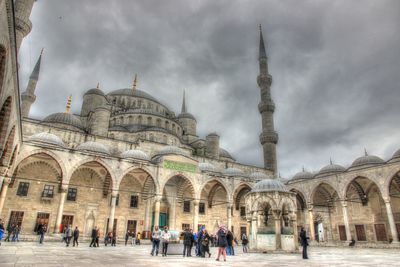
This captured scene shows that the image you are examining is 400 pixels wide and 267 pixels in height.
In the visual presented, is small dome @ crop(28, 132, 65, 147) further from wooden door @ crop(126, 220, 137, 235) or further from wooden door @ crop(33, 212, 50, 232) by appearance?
wooden door @ crop(126, 220, 137, 235)

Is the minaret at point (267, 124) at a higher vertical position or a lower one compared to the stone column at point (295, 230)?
higher

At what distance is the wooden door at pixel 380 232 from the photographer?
19.6m

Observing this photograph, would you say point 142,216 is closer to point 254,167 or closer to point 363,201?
point 254,167

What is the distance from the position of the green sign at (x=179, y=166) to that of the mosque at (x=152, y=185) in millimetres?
70

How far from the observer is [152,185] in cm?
1955

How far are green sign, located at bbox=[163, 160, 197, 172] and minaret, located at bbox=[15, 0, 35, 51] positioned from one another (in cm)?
1081

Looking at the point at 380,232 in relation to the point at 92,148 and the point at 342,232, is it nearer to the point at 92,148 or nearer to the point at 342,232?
the point at 342,232

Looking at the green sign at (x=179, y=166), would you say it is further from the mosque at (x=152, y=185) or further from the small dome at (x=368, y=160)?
the small dome at (x=368, y=160)

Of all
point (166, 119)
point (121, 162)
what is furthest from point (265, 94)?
Answer: point (121, 162)

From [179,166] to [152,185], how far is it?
2.57 meters

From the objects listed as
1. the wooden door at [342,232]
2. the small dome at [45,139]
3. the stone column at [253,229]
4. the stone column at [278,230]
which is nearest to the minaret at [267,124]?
the wooden door at [342,232]

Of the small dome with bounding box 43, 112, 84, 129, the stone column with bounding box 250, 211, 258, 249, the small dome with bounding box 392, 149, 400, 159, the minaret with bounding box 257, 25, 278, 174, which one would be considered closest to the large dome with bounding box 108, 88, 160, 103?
the small dome with bounding box 43, 112, 84, 129

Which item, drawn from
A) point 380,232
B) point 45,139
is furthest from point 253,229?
point 380,232

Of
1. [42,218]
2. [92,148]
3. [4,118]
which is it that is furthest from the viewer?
[92,148]
